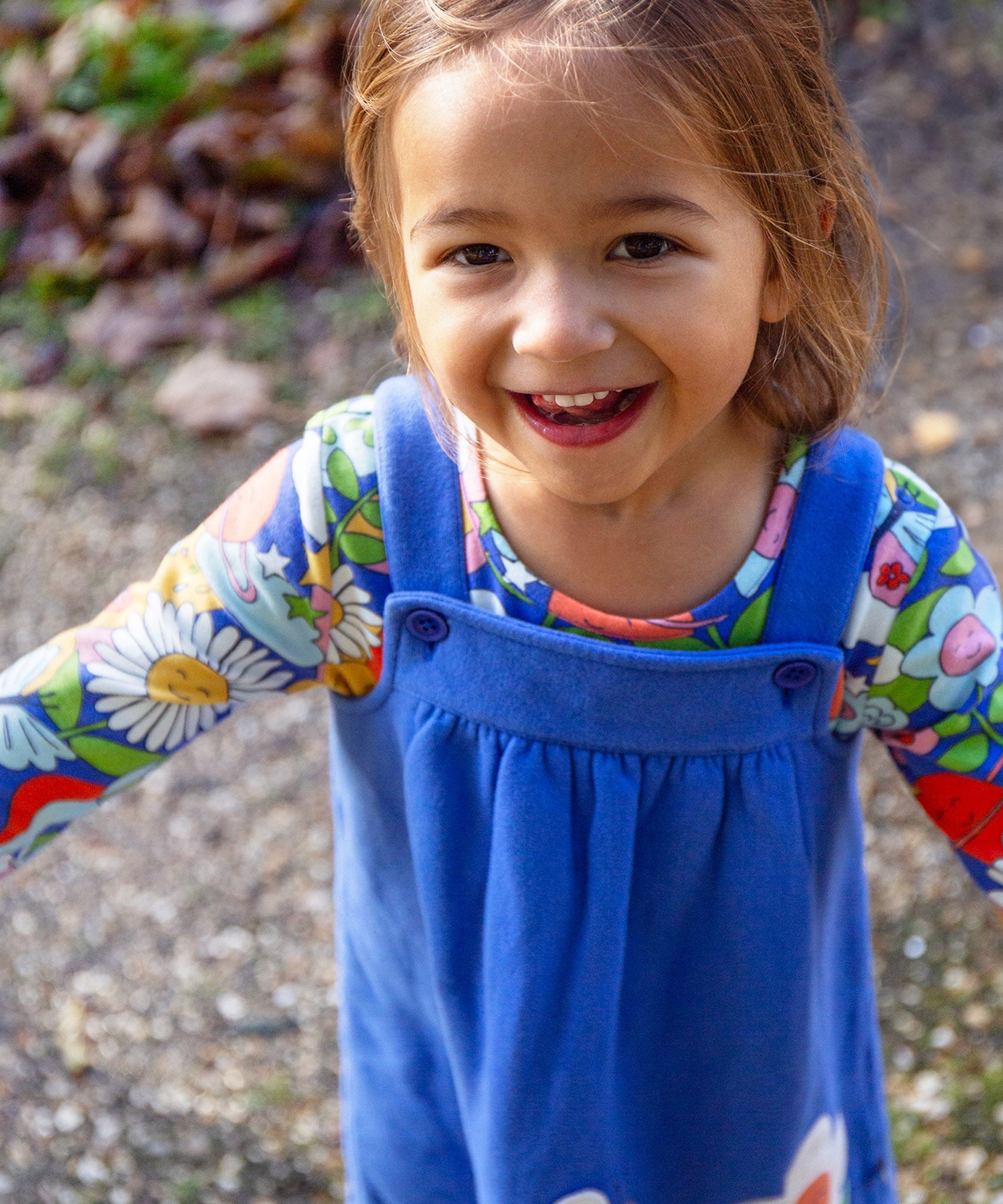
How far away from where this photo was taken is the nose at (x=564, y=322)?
80 cm

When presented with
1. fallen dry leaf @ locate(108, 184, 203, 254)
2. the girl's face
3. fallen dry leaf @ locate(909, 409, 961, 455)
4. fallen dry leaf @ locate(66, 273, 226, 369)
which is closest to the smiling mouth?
the girl's face

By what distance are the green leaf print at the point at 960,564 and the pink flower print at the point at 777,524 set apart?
4.5 inches

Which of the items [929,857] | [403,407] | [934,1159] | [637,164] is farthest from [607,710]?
[929,857]

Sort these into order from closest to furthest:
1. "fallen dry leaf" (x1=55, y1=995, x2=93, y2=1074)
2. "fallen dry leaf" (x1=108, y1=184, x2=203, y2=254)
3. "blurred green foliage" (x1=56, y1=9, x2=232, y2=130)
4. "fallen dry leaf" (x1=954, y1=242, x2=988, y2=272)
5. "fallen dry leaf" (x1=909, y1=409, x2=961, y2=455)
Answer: "fallen dry leaf" (x1=55, y1=995, x2=93, y2=1074) → "fallen dry leaf" (x1=909, y1=409, x2=961, y2=455) → "fallen dry leaf" (x1=954, y1=242, x2=988, y2=272) → "fallen dry leaf" (x1=108, y1=184, x2=203, y2=254) → "blurred green foliage" (x1=56, y1=9, x2=232, y2=130)

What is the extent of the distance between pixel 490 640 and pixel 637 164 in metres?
0.35

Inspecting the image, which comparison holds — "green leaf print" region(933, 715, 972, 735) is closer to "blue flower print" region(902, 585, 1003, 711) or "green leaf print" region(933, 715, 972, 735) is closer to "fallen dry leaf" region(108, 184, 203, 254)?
"blue flower print" region(902, 585, 1003, 711)

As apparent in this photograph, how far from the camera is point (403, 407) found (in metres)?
1.00

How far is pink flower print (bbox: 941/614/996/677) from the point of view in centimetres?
93

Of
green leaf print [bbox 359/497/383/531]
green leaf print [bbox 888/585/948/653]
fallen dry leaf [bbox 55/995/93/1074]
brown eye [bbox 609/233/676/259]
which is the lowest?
fallen dry leaf [bbox 55/995/93/1074]

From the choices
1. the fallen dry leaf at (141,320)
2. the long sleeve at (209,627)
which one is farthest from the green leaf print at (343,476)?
the fallen dry leaf at (141,320)

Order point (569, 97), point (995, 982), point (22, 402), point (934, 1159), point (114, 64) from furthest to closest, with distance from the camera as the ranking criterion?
point (114, 64), point (22, 402), point (995, 982), point (934, 1159), point (569, 97)

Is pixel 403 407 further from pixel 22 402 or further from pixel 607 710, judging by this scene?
pixel 22 402

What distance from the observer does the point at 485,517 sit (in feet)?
3.22

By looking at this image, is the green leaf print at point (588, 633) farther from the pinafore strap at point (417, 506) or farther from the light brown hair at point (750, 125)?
the light brown hair at point (750, 125)
